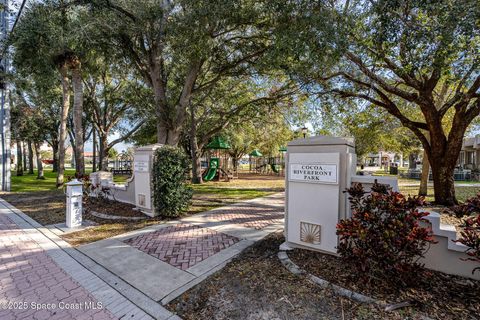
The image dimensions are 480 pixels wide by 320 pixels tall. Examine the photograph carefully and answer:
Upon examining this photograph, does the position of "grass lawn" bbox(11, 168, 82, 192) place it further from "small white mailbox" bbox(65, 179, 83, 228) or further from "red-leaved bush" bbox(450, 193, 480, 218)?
"red-leaved bush" bbox(450, 193, 480, 218)

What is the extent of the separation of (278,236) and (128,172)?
25.2 m

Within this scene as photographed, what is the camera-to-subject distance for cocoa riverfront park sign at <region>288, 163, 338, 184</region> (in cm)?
363

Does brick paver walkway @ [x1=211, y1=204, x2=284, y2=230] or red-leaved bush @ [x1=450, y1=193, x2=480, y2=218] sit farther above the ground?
red-leaved bush @ [x1=450, y1=193, x2=480, y2=218]

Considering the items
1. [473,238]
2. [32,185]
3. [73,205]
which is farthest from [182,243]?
[32,185]

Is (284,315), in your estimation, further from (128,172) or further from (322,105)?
(128,172)

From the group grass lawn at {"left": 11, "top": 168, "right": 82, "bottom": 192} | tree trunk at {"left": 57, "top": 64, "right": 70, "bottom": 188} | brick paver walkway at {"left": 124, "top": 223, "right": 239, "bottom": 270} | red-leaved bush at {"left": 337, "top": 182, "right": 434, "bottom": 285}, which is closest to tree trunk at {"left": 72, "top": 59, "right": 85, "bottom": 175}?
tree trunk at {"left": 57, "top": 64, "right": 70, "bottom": 188}

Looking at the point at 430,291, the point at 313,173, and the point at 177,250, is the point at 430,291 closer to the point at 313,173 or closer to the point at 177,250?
the point at 313,173

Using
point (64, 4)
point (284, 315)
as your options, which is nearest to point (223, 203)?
point (284, 315)

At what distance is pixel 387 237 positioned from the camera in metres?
2.69

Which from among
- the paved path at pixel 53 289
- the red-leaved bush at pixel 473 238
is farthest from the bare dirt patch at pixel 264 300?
the red-leaved bush at pixel 473 238

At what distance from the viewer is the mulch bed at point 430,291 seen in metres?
2.53

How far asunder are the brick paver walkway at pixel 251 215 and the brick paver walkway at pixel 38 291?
359cm

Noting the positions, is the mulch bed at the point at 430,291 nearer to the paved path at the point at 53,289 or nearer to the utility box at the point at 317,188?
the utility box at the point at 317,188

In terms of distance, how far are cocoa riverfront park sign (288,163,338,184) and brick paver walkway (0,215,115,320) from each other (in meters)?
3.12
